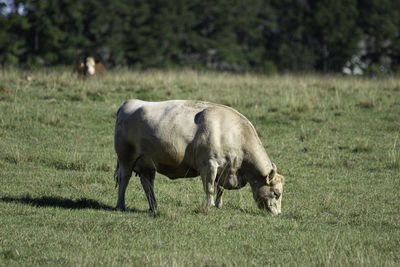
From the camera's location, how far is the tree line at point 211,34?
39.3 m

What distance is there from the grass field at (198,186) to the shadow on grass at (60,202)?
3 centimetres

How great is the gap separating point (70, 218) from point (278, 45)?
133 feet

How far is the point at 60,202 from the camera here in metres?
10.1

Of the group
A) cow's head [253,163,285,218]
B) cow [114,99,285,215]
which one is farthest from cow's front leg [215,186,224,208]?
cow's head [253,163,285,218]

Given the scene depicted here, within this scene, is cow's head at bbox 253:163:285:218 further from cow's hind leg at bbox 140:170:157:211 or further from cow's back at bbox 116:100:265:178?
cow's hind leg at bbox 140:170:157:211

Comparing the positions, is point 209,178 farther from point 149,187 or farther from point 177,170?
point 149,187

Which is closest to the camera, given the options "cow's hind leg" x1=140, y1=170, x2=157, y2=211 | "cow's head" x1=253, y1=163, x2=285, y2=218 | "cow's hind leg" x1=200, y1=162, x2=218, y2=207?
"cow's hind leg" x1=200, y1=162, x2=218, y2=207

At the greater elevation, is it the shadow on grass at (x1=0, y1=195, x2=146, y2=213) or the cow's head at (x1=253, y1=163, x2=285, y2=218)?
the cow's head at (x1=253, y1=163, x2=285, y2=218)

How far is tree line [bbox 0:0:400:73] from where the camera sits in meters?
39.3

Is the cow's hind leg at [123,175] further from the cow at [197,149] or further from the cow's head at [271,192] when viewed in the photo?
the cow's head at [271,192]

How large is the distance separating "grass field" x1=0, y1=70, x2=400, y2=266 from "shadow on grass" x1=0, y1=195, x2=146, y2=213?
0.03m

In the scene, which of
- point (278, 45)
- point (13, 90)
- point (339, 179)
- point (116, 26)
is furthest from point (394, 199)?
point (278, 45)

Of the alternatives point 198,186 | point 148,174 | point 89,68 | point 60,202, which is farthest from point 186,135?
point 89,68

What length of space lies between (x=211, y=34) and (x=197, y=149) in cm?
3911
